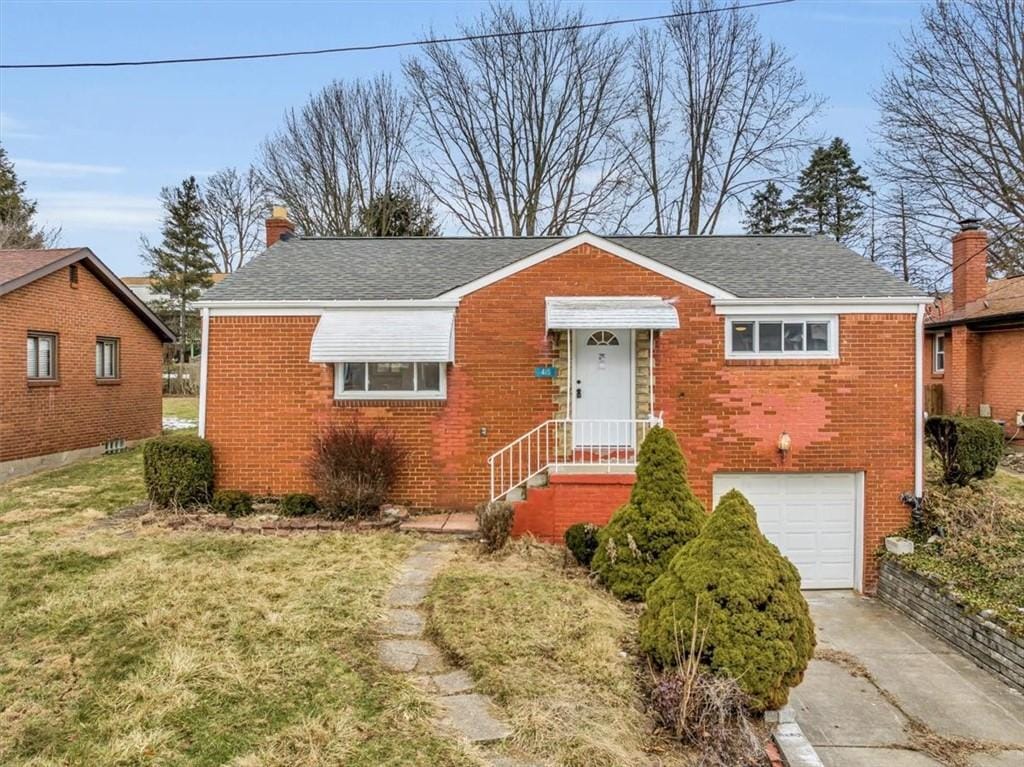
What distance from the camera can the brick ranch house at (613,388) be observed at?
1081 centimetres

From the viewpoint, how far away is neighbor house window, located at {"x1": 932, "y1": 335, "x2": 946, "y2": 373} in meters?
21.7

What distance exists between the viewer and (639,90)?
29.0m

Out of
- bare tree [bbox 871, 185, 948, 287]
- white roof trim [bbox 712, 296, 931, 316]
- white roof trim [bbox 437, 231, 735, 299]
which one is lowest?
white roof trim [bbox 712, 296, 931, 316]

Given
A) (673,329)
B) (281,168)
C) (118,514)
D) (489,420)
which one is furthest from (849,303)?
(281,168)

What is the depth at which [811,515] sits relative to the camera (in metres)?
11.1

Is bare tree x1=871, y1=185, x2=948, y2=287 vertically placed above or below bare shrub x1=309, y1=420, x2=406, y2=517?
above

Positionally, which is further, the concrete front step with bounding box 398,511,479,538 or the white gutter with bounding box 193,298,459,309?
the white gutter with bounding box 193,298,459,309

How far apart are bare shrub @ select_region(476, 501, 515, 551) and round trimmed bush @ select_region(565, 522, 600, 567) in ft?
2.96

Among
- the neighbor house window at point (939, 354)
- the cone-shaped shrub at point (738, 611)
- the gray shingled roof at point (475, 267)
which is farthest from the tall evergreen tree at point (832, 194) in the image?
the cone-shaped shrub at point (738, 611)

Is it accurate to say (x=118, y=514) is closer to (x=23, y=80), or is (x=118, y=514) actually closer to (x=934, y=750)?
(x=23, y=80)

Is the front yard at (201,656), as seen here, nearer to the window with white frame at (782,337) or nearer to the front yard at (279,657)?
the front yard at (279,657)

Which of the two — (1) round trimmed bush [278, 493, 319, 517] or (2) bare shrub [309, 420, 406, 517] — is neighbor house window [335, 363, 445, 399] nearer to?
(2) bare shrub [309, 420, 406, 517]

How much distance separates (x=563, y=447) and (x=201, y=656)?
7.08 metres

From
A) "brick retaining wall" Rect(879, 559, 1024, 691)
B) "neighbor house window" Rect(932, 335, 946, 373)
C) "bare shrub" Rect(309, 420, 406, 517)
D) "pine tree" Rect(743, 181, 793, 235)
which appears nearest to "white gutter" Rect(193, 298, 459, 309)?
"bare shrub" Rect(309, 420, 406, 517)
